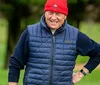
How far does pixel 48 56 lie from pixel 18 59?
1.14 ft

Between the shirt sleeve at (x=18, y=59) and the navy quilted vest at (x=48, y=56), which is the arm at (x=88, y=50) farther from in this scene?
the shirt sleeve at (x=18, y=59)

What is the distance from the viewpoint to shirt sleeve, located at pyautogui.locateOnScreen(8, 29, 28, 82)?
5.43m

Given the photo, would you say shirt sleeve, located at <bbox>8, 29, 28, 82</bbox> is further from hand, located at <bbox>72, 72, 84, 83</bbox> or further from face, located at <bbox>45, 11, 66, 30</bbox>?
hand, located at <bbox>72, 72, 84, 83</bbox>

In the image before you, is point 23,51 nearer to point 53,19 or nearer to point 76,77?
point 53,19

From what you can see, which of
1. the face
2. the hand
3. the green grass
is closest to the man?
the face

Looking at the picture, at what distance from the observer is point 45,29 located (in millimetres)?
5387

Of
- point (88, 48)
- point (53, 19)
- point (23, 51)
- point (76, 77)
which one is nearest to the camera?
point (53, 19)

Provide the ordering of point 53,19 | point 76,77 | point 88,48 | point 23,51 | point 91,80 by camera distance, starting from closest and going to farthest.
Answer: point 53,19 → point 23,51 → point 88,48 → point 76,77 → point 91,80

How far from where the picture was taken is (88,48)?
18.7ft

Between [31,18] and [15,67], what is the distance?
1417 centimetres

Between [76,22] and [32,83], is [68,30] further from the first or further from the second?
[76,22]

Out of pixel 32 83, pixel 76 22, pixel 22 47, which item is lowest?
pixel 32 83

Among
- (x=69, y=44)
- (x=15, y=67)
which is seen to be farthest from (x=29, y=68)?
(x=69, y=44)

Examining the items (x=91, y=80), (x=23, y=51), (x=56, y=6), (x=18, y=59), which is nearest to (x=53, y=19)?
(x=56, y=6)
